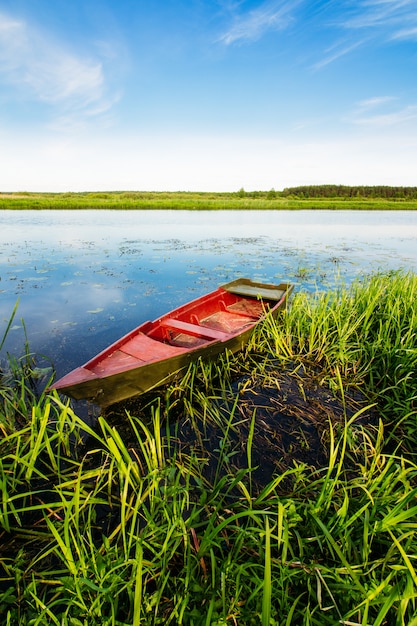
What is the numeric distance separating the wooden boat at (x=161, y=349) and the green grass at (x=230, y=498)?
10.8 inches

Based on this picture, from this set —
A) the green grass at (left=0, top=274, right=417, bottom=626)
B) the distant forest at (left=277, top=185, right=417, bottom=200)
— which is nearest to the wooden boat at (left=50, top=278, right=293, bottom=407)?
the green grass at (left=0, top=274, right=417, bottom=626)

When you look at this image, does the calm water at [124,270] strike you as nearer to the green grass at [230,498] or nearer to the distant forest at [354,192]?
the green grass at [230,498]

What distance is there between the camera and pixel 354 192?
219ft

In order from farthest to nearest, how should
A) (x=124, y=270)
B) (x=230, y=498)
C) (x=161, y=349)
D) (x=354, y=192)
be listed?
(x=354, y=192)
(x=124, y=270)
(x=161, y=349)
(x=230, y=498)

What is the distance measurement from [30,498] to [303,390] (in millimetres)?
3094

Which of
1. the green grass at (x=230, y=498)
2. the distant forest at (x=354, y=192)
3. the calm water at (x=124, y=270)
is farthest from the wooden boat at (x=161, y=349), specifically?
the distant forest at (x=354, y=192)

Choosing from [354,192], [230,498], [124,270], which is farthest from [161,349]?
[354,192]

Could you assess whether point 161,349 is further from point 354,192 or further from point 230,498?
point 354,192

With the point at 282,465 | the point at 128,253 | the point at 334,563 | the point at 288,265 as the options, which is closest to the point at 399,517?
the point at 334,563

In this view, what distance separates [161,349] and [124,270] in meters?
6.73

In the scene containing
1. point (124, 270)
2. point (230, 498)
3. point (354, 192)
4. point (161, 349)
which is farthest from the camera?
point (354, 192)

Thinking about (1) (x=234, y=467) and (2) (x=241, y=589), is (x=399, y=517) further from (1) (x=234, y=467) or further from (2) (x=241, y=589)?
(1) (x=234, y=467)

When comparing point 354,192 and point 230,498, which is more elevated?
point 354,192

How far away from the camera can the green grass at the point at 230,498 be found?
1.35 meters
